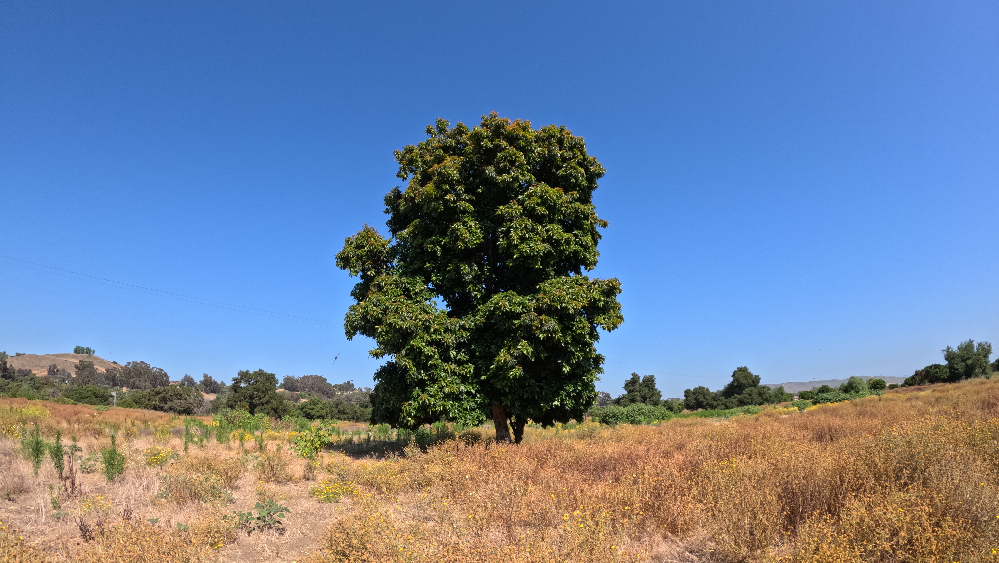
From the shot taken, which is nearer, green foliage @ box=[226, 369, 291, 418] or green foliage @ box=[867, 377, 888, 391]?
green foliage @ box=[226, 369, 291, 418]

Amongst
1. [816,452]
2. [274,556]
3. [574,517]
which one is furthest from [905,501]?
[274,556]

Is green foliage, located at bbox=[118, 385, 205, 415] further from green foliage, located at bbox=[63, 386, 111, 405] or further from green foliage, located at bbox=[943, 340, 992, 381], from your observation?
green foliage, located at bbox=[943, 340, 992, 381]

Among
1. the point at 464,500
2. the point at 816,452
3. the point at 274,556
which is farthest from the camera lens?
the point at 816,452

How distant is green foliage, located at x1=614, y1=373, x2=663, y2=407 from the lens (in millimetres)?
66062

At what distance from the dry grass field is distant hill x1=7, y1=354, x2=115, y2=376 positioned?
127131mm

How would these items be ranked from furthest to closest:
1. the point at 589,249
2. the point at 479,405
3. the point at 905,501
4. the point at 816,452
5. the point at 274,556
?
the point at 589,249 → the point at 479,405 → the point at 816,452 → the point at 274,556 → the point at 905,501

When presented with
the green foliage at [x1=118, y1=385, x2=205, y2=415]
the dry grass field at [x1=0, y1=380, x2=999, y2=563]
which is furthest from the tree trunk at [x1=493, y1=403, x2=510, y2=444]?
the green foliage at [x1=118, y1=385, x2=205, y2=415]

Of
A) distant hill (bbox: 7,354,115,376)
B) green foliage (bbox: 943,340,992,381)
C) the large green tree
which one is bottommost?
green foliage (bbox: 943,340,992,381)

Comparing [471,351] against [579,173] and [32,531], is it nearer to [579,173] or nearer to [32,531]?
[579,173]

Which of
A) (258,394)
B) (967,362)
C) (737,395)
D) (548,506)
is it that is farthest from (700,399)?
(548,506)

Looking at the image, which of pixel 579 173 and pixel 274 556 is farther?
pixel 579 173

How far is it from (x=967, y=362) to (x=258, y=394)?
258 ft

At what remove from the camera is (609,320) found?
42.9 feet

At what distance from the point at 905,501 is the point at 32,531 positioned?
34.4 ft
